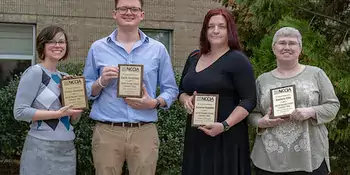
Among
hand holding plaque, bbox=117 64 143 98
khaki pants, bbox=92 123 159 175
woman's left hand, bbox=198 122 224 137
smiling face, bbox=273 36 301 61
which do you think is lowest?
khaki pants, bbox=92 123 159 175

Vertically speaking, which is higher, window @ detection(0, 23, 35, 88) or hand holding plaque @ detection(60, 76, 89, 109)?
window @ detection(0, 23, 35, 88)

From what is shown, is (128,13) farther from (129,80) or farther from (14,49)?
(14,49)

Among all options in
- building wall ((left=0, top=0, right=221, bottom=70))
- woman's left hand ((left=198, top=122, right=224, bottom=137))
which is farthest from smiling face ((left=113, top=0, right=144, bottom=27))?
building wall ((left=0, top=0, right=221, bottom=70))

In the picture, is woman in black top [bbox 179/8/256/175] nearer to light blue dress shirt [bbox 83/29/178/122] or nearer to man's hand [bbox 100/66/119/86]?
light blue dress shirt [bbox 83/29/178/122]

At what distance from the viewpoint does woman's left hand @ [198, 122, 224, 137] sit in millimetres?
3723

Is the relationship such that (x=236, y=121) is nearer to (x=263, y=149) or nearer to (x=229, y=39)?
(x=263, y=149)

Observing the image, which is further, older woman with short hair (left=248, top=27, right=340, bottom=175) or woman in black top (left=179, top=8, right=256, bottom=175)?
woman in black top (left=179, top=8, right=256, bottom=175)

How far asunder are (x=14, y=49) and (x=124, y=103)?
6.37 metres

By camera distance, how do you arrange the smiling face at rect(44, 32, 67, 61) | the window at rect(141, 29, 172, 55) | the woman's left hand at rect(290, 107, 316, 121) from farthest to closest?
the window at rect(141, 29, 172, 55) → the smiling face at rect(44, 32, 67, 61) → the woman's left hand at rect(290, 107, 316, 121)

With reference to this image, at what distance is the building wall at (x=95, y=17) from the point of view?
375 inches

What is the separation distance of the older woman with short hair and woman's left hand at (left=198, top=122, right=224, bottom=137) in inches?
11.5

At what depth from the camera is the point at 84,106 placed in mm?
3828

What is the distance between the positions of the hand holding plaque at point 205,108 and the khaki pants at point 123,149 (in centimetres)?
46

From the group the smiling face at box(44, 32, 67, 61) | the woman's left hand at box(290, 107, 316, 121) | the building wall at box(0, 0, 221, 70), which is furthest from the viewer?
the building wall at box(0, 0, 221, 70)
